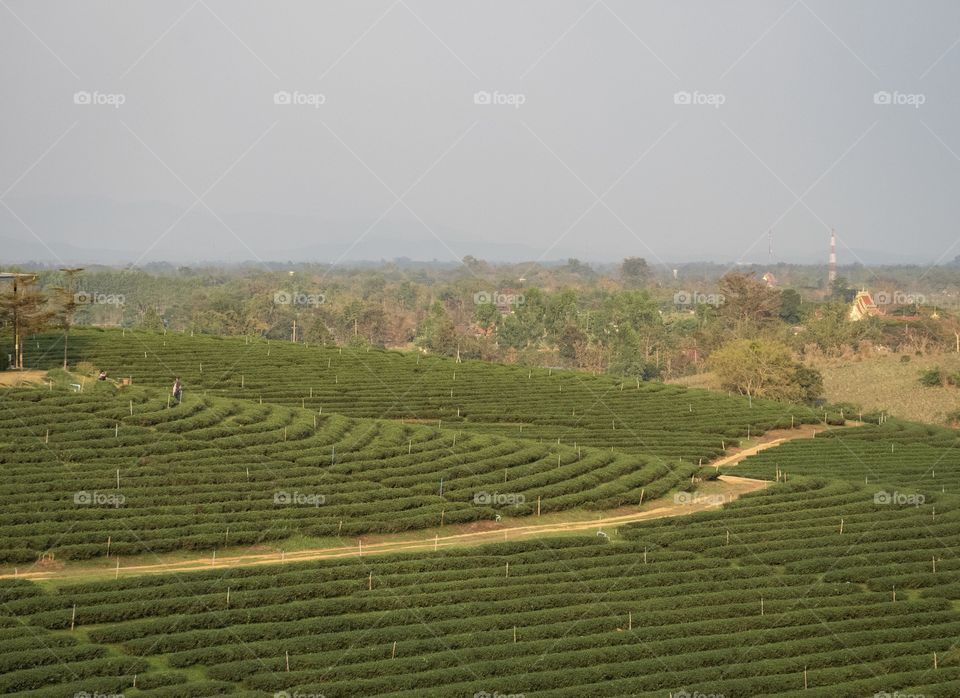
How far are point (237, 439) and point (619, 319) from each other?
83.6 m

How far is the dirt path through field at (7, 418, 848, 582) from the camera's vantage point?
A: 97.2 ft

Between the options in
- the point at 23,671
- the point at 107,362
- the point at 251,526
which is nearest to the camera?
the point at 23,671

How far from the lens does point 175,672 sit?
23438mm

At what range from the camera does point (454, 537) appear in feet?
115

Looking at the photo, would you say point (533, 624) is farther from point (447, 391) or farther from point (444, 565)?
point (447, 391)

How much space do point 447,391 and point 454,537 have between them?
24.5 m

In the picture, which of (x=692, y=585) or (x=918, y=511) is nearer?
(x=692, y=585)

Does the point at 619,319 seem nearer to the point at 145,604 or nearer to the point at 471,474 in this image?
the point at 471,474

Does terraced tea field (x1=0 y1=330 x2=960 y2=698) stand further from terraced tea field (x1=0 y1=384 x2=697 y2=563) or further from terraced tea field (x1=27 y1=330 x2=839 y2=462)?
terraced tea field (x1=27 y1=330 x2=839 y2=462)

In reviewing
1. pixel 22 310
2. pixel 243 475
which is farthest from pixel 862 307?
pixel 243 475

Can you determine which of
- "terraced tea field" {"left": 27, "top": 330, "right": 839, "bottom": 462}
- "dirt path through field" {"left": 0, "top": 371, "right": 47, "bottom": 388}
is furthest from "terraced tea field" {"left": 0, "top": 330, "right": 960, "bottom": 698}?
"dirt path through field" {"left": 0, "top": 371, "right": 47, "bottom": 388}

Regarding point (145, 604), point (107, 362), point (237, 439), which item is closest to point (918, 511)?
point (237, 439)

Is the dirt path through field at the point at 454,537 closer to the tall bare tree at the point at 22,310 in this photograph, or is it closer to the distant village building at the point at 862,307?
the tall bare tree at the point at 22,310

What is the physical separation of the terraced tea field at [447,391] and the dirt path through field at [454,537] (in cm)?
686
